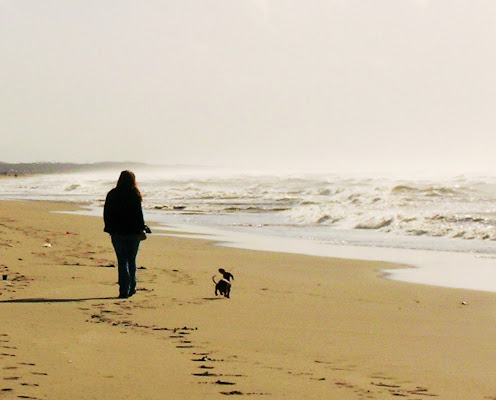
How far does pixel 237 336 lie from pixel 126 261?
2.81m

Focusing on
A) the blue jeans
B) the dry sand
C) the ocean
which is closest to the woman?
the blue jeans

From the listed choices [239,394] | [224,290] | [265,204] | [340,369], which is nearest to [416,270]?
[224,290]

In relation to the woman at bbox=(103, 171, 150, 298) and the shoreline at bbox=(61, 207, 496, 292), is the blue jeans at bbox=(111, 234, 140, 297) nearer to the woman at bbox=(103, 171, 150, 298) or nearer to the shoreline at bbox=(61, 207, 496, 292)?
the woman at bbox=(103, 171, 150, 298)

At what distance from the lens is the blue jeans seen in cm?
872

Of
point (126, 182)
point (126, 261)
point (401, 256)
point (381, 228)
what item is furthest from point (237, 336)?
point (381, 228)

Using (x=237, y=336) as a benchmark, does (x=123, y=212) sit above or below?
above

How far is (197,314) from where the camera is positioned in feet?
25.2

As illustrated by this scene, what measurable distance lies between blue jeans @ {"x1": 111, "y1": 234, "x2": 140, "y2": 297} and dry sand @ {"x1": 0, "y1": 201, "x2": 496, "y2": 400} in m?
0.21

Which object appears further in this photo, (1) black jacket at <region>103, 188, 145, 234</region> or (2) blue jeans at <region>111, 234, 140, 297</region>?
(1) black jacket at <region>103, 188, 145, 234</region>

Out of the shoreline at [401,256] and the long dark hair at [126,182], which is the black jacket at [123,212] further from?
the shoreline at [401,256]

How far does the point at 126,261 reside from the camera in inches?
356

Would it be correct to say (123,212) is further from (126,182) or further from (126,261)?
(126,261)

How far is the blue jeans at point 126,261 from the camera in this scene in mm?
8719

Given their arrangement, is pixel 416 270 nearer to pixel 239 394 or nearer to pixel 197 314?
pixel 197 314
